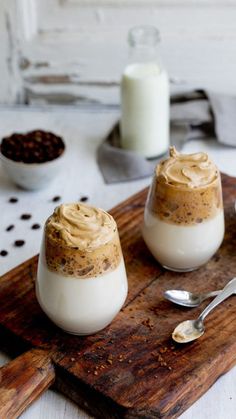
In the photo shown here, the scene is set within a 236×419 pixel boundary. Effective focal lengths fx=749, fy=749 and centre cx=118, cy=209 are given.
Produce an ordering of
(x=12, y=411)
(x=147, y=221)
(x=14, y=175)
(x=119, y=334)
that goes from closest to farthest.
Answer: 1. (x=12, y=411)
2. (x=119, y=334)
3. (x=147, y=221)
4. (x=14, y=175)

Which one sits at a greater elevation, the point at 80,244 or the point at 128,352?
Result: the point at 80,244

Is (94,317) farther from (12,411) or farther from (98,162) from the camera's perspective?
(98,162)

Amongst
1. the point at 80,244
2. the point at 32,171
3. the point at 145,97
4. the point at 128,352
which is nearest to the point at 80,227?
the point at 80,244

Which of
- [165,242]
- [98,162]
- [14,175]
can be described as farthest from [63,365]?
[98,162]

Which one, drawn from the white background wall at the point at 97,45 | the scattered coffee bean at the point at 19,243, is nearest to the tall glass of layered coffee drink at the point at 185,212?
the scattered coffee bean at the point at 19,243

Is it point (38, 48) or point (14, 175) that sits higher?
point (38, 48)

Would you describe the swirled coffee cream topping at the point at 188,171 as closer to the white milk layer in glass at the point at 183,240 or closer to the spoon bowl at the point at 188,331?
the white milk layer in glass at the point at 183,240

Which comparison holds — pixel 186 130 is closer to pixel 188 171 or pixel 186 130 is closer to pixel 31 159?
pixel 31 159
